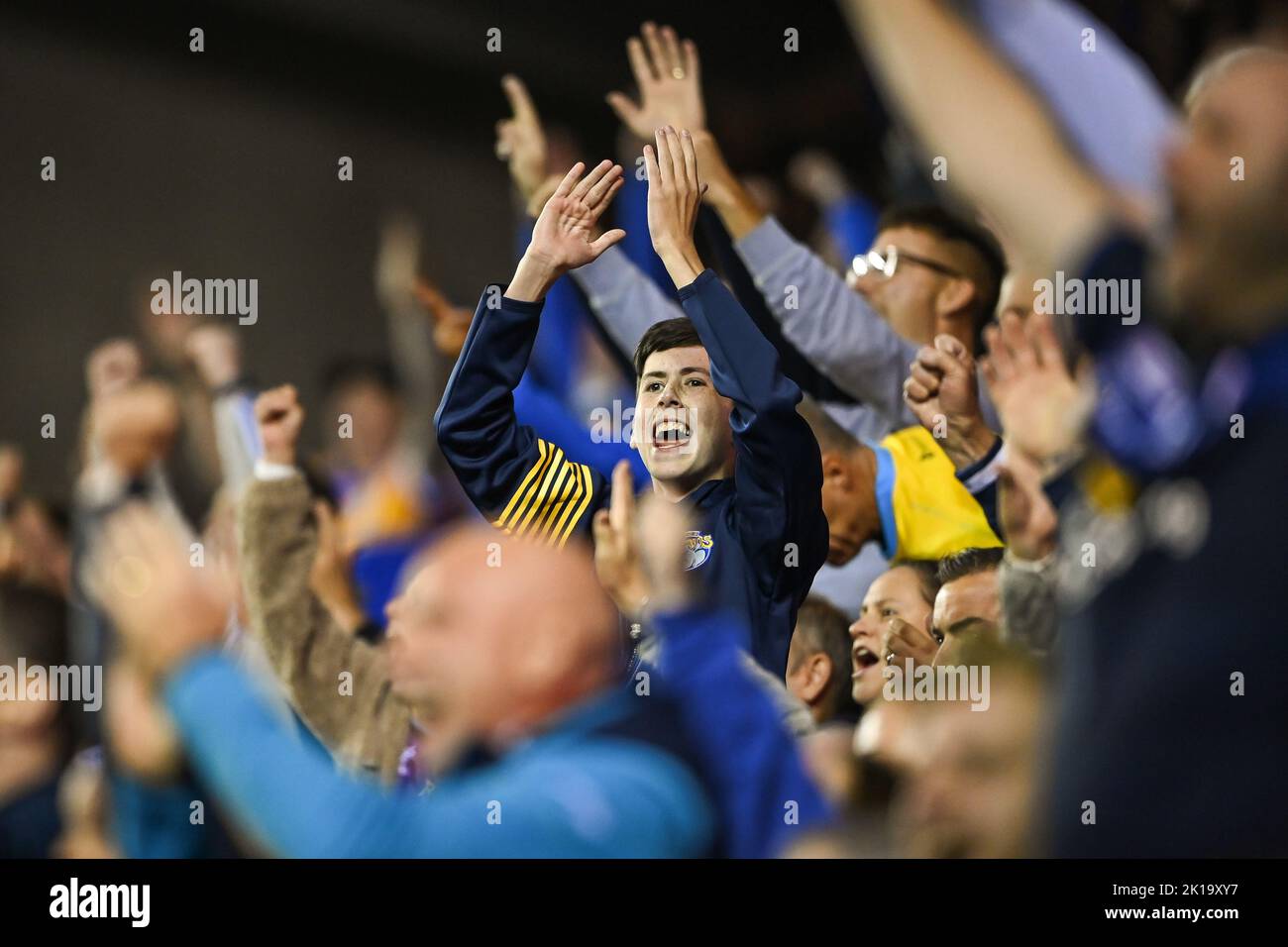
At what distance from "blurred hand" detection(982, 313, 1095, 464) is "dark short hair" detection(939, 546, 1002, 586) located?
236mm

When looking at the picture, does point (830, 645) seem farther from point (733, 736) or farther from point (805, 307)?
point (733, 736)

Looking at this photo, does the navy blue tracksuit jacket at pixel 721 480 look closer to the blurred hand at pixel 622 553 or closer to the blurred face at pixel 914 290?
the blurred hand at pixel 622 553

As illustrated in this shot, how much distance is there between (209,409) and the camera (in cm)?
384

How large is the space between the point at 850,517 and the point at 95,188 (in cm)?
197

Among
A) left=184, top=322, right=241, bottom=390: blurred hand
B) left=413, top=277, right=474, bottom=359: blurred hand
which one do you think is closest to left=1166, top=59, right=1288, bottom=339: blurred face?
left=413, top=277, right=474, bottom=359: blurred hand

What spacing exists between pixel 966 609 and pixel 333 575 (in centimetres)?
141

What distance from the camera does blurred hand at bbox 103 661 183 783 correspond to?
3135mm

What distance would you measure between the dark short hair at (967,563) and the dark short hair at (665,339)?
70cm

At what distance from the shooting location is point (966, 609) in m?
3.29

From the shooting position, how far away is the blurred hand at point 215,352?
3.80 meters

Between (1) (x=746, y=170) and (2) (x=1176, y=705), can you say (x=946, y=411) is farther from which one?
(2) (x=1176, y=705)

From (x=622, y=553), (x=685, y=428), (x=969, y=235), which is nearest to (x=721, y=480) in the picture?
(x=685, y=428)

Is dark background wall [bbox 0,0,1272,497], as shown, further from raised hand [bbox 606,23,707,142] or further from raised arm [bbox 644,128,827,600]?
raised arm [bbox 644,128,827,600]

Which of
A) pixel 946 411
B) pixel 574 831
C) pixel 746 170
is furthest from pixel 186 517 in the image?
pixel 574 831
